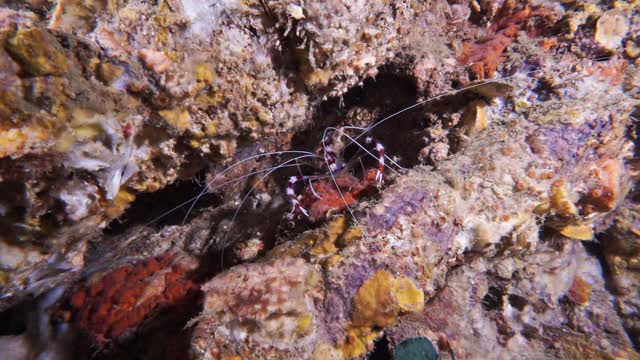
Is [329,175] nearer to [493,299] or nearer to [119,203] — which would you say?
[119,203]

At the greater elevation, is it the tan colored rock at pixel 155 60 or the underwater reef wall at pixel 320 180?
the tan colored rock at pixel 155 60

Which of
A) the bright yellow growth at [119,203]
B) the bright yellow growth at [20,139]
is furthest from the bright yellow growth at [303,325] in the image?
the bright yellow growth at [20,139]

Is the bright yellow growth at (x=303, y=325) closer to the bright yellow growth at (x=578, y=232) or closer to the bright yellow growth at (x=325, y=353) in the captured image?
the bright yellow growth at (x=325, y=353)

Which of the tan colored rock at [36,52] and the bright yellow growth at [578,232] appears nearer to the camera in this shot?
the tan colored rock at [36,52]

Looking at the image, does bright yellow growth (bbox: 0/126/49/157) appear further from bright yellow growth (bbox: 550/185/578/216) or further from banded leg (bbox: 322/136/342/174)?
bright yellow growth (bbox: 550/185/578/216)

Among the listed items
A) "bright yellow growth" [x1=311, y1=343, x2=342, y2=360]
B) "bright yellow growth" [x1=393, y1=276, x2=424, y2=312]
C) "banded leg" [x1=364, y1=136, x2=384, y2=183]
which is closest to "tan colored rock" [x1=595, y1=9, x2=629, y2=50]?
"banded leg" [x1=364, y1=136, x2=384, y2=183]

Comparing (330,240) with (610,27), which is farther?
(610,27)

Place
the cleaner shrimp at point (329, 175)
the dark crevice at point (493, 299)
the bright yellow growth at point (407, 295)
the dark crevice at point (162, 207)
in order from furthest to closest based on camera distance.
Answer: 1. the dark crevice at point (162, 207)
2. the dark crevice at point (493, 299)
3. the cleaner shrimp at point (329, 175)
4. the bright yellow growth at point (407, 295)

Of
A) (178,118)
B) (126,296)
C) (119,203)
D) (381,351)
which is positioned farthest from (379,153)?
(126,296)

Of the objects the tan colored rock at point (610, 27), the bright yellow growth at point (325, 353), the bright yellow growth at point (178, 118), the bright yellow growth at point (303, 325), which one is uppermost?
the bright yellow growth at point (178, 118)

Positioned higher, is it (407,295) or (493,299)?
(407,295)
